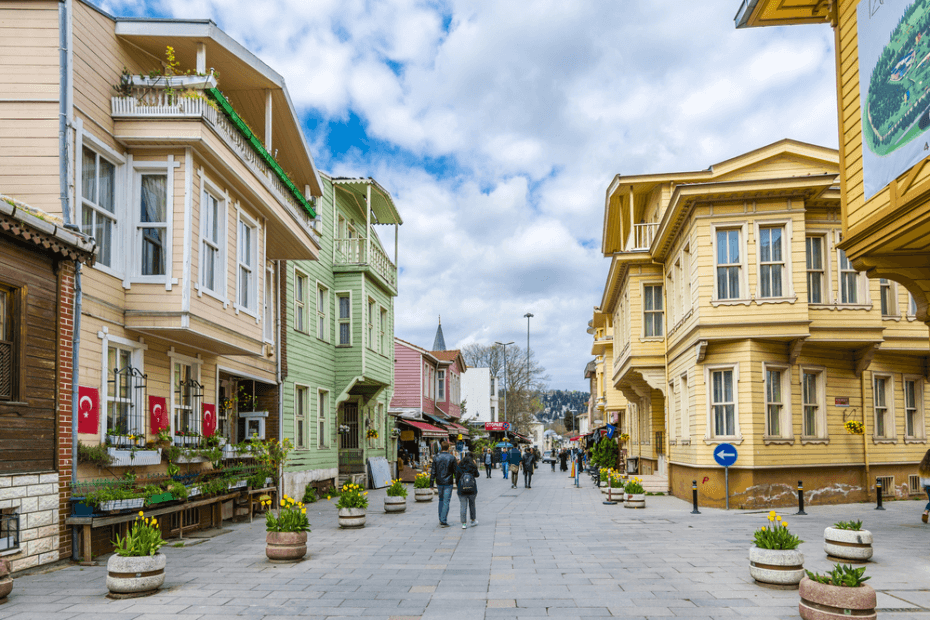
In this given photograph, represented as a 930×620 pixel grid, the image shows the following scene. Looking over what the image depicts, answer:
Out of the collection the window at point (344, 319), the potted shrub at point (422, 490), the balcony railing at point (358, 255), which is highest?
the balcony railing at point (358, 255)

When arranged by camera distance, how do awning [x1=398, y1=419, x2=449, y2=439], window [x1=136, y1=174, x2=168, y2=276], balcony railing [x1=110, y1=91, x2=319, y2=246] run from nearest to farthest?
1. balcony railing [x1=110, y1=91, x2=319, y2=246]
2. window [x1=136, y1=174, x2=168, y2=276]
3. awning [x1=398, y1=419, x2=449, y2=439]

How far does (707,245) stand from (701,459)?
18.4ft

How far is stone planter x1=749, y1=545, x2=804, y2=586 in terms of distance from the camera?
9148 mm

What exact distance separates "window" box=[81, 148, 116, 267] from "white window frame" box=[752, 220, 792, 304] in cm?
1473

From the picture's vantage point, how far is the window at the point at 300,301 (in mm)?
23391

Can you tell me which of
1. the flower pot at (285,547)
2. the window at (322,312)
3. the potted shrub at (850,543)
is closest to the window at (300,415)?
the window at (322,312)

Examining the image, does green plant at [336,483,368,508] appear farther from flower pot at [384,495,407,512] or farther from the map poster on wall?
the map poster on wall

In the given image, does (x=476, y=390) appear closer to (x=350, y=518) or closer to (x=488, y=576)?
(x=350, y=518)

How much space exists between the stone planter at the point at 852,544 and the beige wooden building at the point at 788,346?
838 cm

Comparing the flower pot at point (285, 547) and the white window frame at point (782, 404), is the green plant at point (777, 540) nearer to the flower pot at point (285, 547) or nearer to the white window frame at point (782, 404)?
the flower pot at point (285, 547)

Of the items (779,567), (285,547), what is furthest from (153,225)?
(779,567)

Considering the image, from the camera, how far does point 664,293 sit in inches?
1011

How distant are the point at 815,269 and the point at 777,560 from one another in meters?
12.7

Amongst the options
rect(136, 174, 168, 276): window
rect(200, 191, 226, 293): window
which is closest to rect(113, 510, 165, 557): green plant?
rect(136, 174, 168, 276): window
